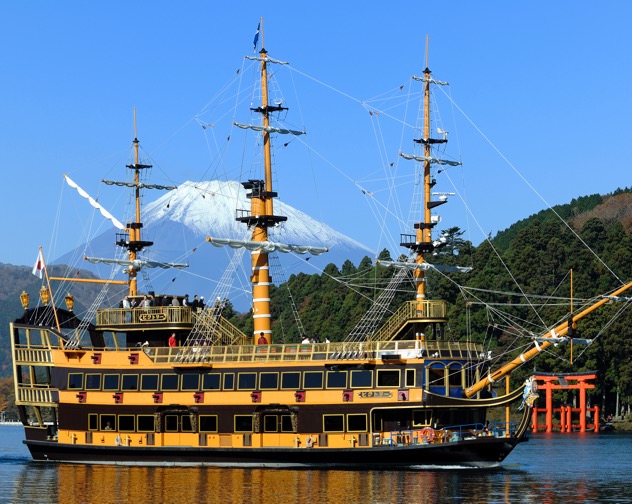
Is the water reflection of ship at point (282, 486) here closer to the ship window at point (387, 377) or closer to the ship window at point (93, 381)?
the ship window at point (387, 377)

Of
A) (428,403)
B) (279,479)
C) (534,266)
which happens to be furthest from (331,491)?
(534,266)

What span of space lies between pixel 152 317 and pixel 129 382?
11.1 ft

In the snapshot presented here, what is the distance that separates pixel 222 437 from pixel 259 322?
6300 mm

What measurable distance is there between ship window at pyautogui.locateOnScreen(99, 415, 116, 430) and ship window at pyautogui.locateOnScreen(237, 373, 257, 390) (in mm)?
6676

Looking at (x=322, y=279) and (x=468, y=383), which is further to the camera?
(x=322, y=279)

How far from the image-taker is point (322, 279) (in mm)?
129250

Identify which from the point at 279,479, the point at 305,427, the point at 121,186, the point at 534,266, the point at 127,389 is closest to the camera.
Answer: the point at 279,479

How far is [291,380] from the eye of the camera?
5303 centimetres

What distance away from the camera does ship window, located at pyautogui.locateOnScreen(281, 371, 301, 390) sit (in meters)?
52.9

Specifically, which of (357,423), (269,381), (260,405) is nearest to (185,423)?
(260,405)

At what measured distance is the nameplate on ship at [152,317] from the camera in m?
57.7

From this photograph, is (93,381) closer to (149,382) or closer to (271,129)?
(149,382)

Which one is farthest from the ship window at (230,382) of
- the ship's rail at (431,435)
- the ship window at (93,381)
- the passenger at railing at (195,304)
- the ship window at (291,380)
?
the ship's rail at (431,435)

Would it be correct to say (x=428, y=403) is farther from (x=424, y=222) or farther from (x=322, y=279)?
(x=322, y=279)
